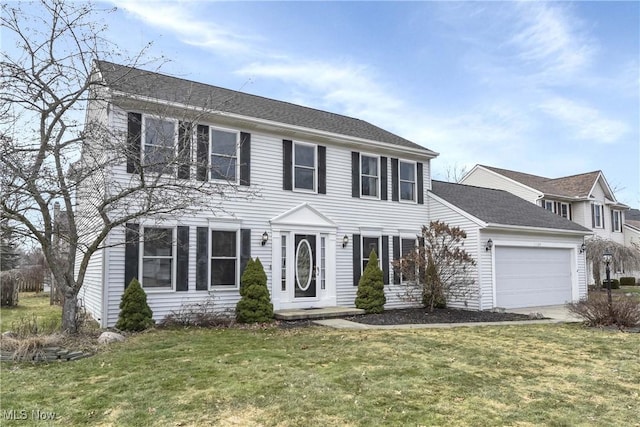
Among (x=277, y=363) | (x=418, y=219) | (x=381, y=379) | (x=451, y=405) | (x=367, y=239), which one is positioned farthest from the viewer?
(x=418, y=219)

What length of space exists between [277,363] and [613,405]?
164 inches

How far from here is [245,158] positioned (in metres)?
12.3

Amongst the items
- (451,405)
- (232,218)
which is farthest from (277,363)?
(232,218)

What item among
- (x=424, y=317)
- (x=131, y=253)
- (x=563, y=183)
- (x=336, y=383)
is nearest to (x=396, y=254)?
(x=424, y=317)

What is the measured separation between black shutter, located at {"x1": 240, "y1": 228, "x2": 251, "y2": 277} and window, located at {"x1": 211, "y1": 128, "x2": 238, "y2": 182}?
143cm

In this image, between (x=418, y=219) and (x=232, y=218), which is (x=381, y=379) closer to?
(x=232, y=218)

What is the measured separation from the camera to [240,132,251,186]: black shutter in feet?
40.1

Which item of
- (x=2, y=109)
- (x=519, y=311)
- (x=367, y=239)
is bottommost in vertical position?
(x=519, y=311)

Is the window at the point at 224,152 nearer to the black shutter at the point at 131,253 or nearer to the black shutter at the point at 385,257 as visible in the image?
the black shutter at the point at 131,253

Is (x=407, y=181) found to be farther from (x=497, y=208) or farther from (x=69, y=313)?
(x=69, y=313)

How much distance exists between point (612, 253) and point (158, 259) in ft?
80.5

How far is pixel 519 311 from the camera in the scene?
1451cm

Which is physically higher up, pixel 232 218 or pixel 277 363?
pixel 232 218

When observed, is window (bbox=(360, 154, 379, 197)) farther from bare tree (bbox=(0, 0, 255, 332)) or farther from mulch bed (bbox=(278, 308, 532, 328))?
bare tree (bbox=(0, 0, 255, 332))
